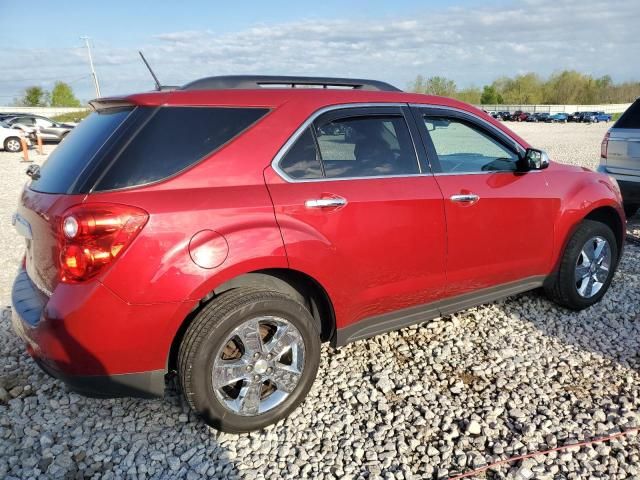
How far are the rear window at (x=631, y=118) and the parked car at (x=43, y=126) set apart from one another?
23.5m

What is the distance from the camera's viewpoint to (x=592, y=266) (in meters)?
4.34

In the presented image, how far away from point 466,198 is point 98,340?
234 cm

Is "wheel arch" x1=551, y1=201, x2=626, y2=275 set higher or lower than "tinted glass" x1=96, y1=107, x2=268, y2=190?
lower

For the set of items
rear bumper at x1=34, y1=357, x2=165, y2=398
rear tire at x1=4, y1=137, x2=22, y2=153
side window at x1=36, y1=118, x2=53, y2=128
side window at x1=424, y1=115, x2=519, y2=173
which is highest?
side window at x1=424, y1=115, x2=519, y2=173

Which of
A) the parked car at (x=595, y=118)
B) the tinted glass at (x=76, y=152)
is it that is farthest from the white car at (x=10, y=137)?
the parked car at (x=595, y=118)

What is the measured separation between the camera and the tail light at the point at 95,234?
229 cm

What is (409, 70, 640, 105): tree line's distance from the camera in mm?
92688

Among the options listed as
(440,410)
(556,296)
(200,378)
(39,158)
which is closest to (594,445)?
(440,410)

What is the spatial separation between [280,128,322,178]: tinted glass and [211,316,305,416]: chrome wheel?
0.80 meters

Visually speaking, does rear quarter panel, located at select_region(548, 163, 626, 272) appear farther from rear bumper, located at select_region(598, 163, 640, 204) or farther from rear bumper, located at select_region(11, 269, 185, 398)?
rear bumper, located at select_region(11, 269, 185, 398)

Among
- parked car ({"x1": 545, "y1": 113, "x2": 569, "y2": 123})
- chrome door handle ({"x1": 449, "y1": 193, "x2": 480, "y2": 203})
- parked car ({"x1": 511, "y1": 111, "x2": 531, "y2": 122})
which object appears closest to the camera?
chrome door handle ({"x1": 449, "y1": 193, "x2": 480, "y2": 203})

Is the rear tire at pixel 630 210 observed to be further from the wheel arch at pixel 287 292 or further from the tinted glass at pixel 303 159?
the tinted glass at pixel 303 159

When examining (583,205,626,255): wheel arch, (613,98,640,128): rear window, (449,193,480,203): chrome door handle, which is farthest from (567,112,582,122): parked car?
(449,193,480,203): chrome door handle

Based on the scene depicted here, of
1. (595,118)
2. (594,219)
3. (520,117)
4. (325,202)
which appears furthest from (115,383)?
(520,117)
